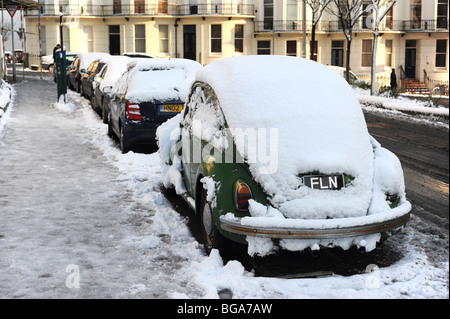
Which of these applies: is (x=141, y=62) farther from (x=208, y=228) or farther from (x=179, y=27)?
(x=179, y=27)

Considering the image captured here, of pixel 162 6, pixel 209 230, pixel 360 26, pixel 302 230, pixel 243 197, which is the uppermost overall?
pixel 162 6

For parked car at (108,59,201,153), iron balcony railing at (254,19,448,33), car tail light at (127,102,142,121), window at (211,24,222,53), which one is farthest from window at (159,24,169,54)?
car tail light at (127,102,142,121)

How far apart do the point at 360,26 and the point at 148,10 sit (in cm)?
1794

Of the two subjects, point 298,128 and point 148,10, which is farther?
point 148,10

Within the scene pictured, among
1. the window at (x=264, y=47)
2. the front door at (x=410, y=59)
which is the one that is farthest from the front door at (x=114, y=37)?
the front door at (x=410, y=59)

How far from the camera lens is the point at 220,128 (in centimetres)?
620

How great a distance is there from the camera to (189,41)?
54.3 m

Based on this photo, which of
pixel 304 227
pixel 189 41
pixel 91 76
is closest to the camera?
pixel 304 227

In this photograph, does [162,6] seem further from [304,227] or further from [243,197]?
[304,227]

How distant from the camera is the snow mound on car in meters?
5.52

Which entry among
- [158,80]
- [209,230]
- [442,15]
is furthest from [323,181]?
[442,15]

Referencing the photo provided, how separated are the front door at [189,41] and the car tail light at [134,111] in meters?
43.7

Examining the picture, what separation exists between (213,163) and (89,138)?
28.6 feet
